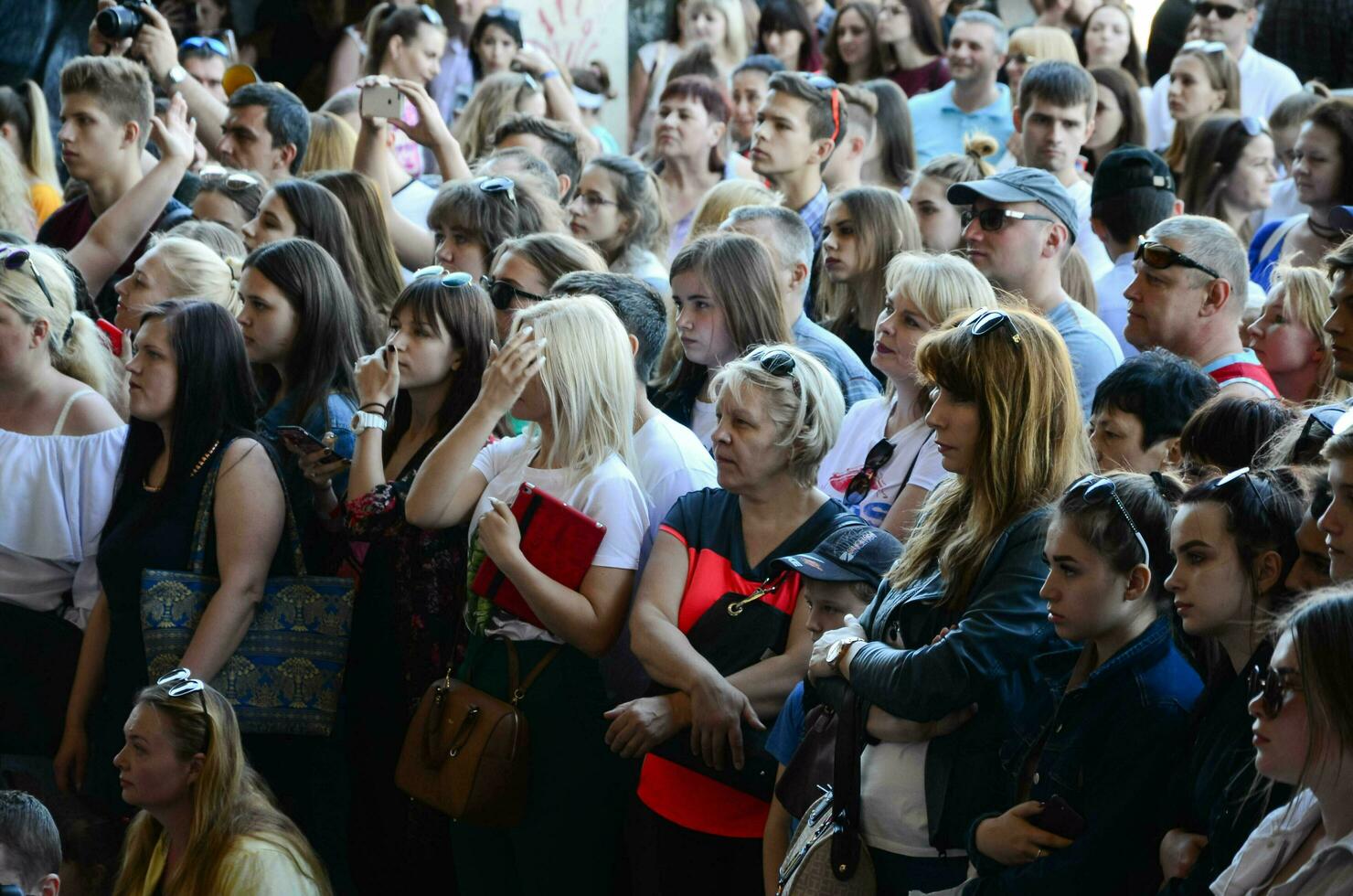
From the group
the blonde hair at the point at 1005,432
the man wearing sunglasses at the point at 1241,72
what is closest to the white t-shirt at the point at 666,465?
the blonde hair at the point at 1005,432

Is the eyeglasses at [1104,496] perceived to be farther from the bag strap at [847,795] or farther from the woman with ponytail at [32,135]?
the woman with ponytail at [32,135]

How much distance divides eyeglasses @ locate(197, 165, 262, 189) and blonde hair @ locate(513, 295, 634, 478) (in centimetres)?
244

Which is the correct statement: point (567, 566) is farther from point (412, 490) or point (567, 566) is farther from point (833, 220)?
point (833, 220)

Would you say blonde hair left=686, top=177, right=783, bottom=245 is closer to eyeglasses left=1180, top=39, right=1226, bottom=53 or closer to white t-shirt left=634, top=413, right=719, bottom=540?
white t-shirt left=634, top=413, right=719, bottom=540

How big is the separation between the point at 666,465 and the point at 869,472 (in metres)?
0.49

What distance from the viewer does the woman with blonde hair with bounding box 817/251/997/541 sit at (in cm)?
383

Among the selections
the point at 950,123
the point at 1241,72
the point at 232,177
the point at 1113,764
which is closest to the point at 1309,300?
the point at 1113,764

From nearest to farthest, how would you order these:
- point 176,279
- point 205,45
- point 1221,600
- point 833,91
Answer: point 1221,600, point 176,279, point 833,91, point 205,45

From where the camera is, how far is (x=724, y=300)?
443cm

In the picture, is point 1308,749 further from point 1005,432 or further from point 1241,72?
point 1241,72

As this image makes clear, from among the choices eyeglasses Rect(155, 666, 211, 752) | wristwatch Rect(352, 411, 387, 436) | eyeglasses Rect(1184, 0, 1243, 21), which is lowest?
eyeglasses Rect(155, 666, 211, 752)

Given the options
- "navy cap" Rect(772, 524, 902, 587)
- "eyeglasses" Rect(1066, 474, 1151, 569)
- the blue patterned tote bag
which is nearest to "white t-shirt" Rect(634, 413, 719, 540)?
"navy cap" Rect(772, 524, 902, 587)

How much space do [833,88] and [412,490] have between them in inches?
126

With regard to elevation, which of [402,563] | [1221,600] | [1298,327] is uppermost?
[1221,600]
